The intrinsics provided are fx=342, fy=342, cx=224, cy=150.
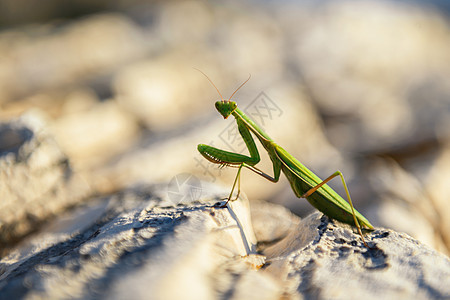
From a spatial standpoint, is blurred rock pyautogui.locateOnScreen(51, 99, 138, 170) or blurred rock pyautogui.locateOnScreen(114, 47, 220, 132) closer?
blurred rock pyautogui.locateOnScreen(51, 99, 138, 170)

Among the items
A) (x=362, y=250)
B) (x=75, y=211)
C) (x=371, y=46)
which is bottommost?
(x=75, y=211)

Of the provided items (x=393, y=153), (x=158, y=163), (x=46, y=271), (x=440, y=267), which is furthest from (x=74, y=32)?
(x=440, y=267)

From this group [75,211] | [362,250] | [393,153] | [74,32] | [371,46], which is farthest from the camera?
[371,46]

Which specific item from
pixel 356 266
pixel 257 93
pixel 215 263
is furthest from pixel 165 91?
pixel 356 266

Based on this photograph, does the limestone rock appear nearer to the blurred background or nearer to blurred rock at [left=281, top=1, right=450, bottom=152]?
the blurred background

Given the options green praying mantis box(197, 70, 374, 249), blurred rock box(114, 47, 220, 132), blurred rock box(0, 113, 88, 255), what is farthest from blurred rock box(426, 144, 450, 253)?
blurred rock box(0, 113, 88, 255)

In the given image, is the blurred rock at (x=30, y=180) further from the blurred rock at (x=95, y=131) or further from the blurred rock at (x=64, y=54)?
Result: the blurred rock at (x=64, y=54)

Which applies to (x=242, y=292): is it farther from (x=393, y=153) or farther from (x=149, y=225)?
(x=393, y=153)
